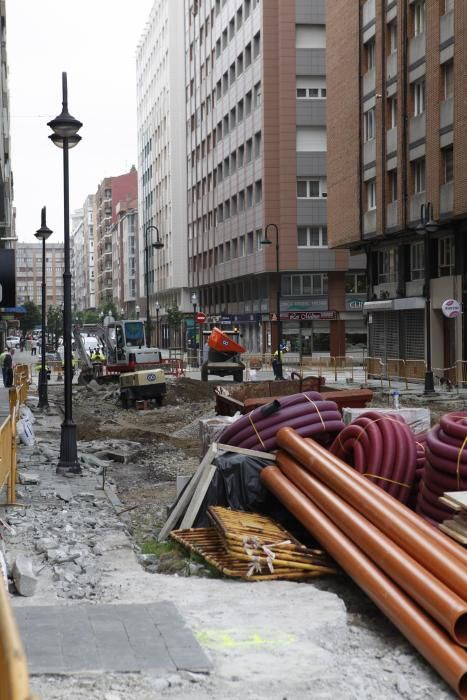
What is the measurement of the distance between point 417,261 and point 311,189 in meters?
25.4

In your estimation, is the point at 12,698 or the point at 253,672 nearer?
the point at 12,698

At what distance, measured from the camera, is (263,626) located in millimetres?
6785

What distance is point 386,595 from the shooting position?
6.96 m

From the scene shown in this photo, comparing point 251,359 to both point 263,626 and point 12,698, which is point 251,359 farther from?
point 12,698

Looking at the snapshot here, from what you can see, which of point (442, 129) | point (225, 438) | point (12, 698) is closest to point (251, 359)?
point (442, 129)

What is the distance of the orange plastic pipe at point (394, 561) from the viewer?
20.7 ft

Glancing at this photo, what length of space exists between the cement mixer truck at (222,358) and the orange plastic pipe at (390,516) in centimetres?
3115

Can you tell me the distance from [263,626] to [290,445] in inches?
148

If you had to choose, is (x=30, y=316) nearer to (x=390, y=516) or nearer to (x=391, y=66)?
(x=391, y=66)

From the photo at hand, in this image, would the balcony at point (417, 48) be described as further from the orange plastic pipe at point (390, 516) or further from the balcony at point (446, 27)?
the orange plastic pipe at point (390, 516)

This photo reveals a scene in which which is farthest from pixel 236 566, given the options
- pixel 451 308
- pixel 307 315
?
pixel 307 315

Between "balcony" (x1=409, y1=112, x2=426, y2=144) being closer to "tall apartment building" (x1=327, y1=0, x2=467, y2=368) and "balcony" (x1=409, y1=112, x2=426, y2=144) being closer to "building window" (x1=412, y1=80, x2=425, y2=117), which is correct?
"tall apartment building" (x1=327, y1=0, x2=467, y2=368)

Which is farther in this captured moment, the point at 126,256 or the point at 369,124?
the point at 126,256

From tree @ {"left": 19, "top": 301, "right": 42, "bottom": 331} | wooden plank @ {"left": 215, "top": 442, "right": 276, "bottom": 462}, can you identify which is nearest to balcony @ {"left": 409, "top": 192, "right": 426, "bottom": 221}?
wooden plank @ {"left": 215, "top": 442, "right": 276, "bottom": 462}
